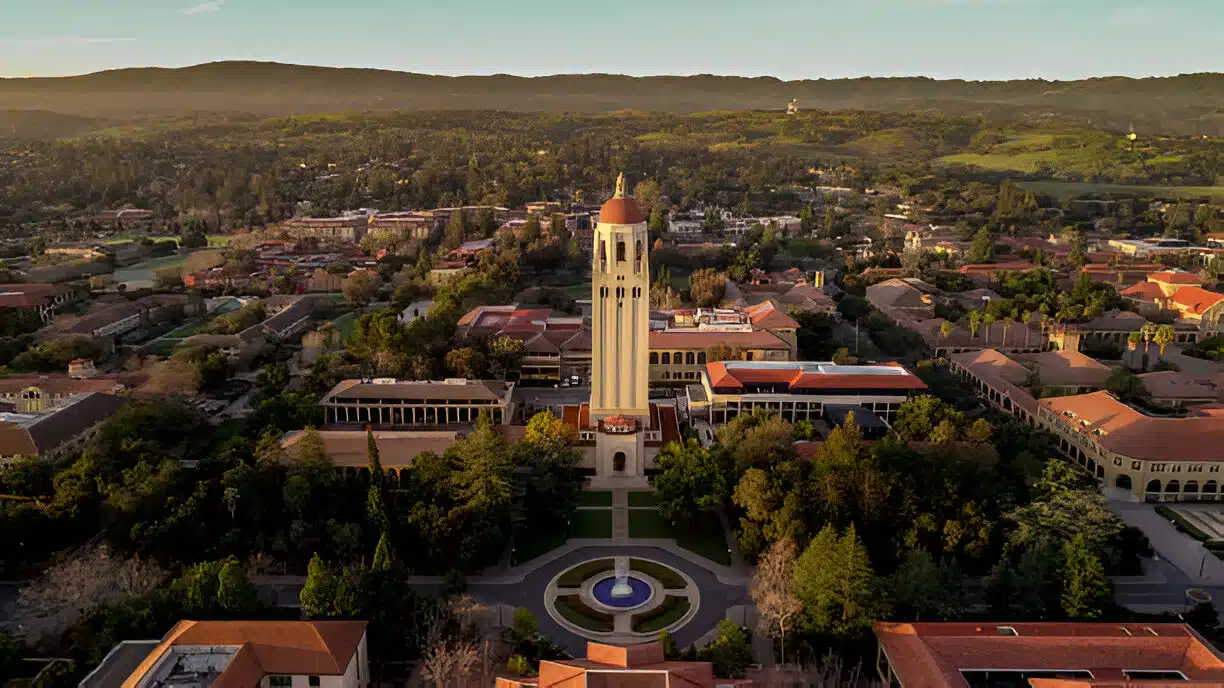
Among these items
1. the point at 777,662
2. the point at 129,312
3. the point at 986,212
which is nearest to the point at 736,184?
the point at 986,212

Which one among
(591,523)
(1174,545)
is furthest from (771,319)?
(1174,545)

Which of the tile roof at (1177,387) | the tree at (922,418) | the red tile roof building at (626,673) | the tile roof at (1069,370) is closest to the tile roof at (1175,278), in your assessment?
the tile roof at (1069,370)

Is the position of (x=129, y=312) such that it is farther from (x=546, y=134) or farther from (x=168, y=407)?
(x=546, y=134)

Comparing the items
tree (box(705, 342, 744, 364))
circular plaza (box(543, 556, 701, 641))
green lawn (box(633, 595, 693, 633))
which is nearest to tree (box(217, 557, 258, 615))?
circular plaza (box(543, 556, 701, 641))

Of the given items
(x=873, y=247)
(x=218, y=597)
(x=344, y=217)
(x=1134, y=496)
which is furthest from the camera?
(x=344, y=217)

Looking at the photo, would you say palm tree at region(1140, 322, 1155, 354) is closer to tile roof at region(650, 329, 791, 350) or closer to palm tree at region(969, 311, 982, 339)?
palm tree at region(969, 311, 982, 339)

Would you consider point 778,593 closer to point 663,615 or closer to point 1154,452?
point 663,615
